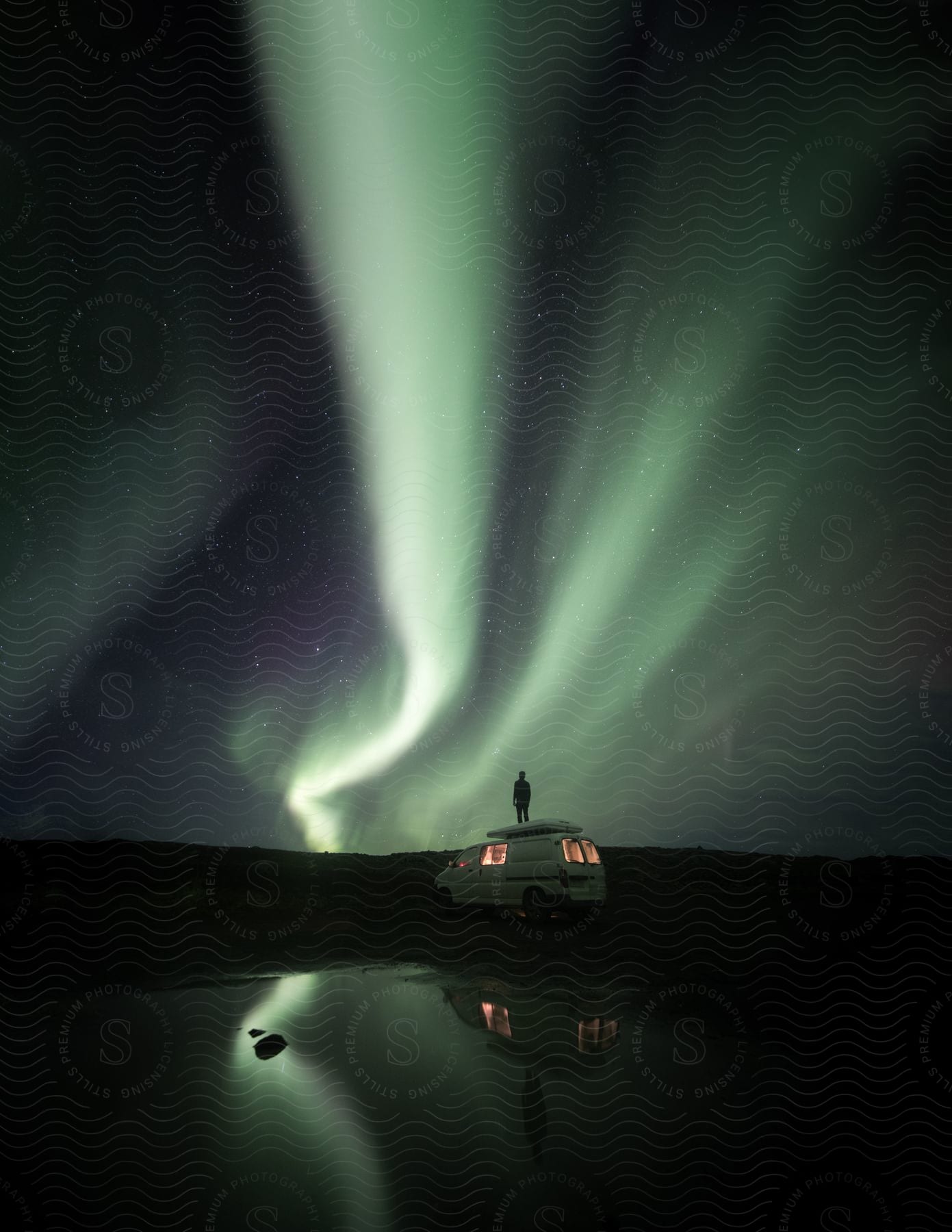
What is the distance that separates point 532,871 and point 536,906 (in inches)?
21.0

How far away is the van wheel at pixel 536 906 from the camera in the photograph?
11.3 m

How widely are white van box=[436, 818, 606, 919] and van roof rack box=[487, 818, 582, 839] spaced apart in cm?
1

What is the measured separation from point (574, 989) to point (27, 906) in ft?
20.9

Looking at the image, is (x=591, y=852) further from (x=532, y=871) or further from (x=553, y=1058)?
(x=553, y=1058)

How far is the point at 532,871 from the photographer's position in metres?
11.5

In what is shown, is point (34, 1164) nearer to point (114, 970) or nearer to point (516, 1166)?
point (516, 1166)

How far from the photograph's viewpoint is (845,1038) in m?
6.02

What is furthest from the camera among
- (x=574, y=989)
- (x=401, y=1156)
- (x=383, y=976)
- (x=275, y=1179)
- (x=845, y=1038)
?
(x=383, y=976)

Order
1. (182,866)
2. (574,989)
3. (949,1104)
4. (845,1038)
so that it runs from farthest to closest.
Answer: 1. (182,866)
2. (574,989)
3. (845,1038)
4. (949,1104)

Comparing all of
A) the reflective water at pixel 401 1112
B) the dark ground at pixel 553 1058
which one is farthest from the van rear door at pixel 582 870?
the reflective water at pixel 401 1112

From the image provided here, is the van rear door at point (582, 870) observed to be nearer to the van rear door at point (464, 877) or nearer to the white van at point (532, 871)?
the white van at point (532, 871)

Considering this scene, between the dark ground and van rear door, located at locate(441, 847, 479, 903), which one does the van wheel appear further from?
van rear door, located at locate(441, 847, 479, 903)

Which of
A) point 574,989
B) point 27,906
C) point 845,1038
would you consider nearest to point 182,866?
point 27,906

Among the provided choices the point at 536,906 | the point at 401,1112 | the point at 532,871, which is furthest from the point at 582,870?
the point at 401,1112
